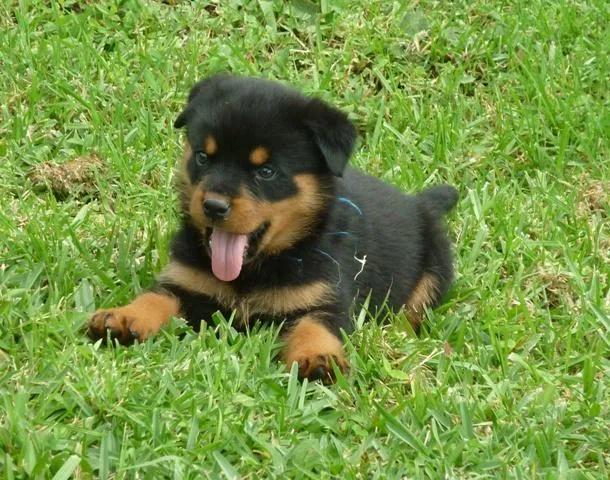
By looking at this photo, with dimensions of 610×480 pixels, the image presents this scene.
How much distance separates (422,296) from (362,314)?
1.84ft

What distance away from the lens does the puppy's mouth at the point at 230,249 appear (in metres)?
5.01

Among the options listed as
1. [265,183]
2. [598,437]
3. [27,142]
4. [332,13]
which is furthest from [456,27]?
[598,437]

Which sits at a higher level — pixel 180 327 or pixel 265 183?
pixel 265 183

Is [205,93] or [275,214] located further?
[205,93]

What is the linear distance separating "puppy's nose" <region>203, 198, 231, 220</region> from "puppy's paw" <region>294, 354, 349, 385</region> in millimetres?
611

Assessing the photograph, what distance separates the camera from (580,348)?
5.26 metres

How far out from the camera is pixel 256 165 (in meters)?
4.89

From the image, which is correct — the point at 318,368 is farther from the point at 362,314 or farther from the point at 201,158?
the point at 201,158

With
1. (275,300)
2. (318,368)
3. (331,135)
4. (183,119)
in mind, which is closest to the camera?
(318,368)

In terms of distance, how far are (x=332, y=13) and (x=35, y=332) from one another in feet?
12.7

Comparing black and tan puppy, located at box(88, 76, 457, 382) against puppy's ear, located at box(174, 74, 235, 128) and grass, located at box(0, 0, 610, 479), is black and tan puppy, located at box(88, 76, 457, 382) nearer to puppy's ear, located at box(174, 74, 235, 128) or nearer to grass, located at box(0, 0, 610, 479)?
puppy's ear, located at box(174, 74, 235, 128)

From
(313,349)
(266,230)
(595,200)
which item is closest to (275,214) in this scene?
(266,230)

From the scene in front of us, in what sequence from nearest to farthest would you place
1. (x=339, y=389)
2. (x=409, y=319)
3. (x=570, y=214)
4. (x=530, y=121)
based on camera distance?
1. (x=339, y=389)
2. (x=409, y=319)
3. (x=570, y=214)
4. (x=530, y=121)

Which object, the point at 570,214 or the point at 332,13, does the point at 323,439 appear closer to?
the point at 570,214
